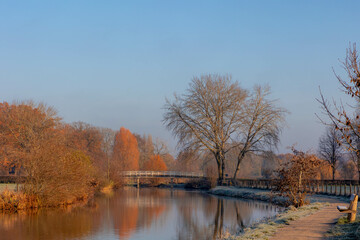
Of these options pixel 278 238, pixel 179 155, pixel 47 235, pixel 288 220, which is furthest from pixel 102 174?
pixel 278 238

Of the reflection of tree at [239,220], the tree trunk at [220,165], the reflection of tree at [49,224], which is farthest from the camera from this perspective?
the tree trunk at [220,165]

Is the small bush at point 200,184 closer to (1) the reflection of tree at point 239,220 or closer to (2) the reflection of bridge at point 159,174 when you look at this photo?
(2) the reflection of bridge at point 159,174

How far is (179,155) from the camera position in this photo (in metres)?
47.3

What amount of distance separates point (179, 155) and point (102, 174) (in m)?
10.0

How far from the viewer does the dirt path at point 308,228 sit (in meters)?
12.5

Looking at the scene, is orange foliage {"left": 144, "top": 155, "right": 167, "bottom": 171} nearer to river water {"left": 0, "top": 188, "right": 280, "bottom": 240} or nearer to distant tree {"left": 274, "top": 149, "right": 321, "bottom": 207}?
river water {"left": 0, "top": 188, "right": 280, "bottom": 240}

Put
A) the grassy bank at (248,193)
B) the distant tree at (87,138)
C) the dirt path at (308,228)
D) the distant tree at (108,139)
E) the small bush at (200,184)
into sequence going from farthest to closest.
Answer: the distant tree at (108,139) < the distant tree at (87,138) < the small bush at (200,184) < the grassy bank at (248,193) < the dirt path at (308,228)

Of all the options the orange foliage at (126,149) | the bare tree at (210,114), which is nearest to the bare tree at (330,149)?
the bare tree at (210,114)

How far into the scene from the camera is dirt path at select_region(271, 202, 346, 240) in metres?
12.5

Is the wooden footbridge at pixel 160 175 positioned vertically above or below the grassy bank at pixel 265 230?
below

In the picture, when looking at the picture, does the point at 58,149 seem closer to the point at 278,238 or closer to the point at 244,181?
the point at 278,238

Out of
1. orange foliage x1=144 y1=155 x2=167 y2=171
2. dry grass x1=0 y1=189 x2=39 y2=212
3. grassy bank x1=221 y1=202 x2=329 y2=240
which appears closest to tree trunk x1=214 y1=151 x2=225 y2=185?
orange foliage x1=144 y1=155 x2=167 y2=171

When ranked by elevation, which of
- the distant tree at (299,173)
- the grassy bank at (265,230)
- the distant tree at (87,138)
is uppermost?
the distant tree at (87,138)

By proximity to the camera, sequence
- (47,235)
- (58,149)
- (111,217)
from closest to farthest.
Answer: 1. (47,235)
2. (111,217)
3. (58,149)
